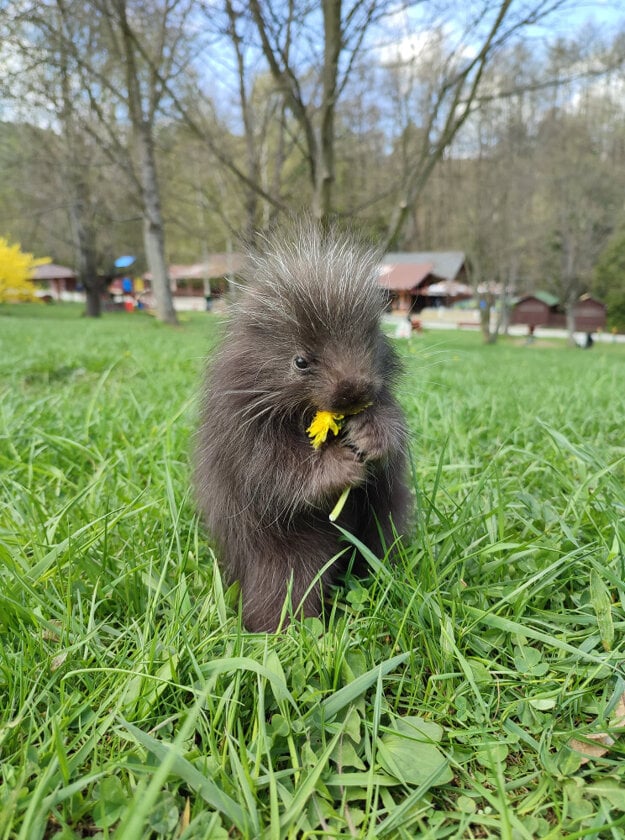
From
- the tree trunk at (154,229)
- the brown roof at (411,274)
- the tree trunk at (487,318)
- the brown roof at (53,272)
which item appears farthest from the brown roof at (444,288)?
the brown roof at (53,272)

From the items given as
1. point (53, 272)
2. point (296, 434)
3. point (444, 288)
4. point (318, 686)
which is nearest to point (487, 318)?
point (444, 288)

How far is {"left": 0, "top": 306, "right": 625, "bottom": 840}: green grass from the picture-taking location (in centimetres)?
114

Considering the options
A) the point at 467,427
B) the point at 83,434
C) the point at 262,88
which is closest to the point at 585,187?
the point at 262,88

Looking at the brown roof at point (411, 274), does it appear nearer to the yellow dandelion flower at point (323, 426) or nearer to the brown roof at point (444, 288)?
the brown roof at point (444, 288)

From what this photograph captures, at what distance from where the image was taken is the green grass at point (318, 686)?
1144mm

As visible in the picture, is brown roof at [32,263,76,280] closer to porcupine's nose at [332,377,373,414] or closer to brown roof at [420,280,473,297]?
brown roof at [420,280,473,297]

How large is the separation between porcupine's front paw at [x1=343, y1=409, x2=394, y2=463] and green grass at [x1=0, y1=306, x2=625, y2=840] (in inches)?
13.5

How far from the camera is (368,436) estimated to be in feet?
5.61

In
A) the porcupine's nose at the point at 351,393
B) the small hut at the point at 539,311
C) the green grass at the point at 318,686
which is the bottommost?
the green grass at the point at 318,686

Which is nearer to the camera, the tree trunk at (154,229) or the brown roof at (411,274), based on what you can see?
the tree trunk at (154,229)

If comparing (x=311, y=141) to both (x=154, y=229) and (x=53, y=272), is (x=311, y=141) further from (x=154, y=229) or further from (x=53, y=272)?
(x=53, y=272)

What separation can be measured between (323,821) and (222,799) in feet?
0.75

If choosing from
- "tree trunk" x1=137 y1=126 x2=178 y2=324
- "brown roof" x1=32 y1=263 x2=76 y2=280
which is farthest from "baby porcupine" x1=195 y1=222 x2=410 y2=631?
"brown roof" x1=32 y1=263 x2=76 y2=280

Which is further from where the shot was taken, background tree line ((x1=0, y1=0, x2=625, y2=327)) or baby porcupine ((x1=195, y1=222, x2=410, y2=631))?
background tree line ((x1=0, y1=0, x2=625, y2=327))
